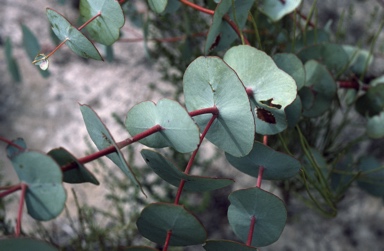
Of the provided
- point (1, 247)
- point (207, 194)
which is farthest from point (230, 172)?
point (1, 247)

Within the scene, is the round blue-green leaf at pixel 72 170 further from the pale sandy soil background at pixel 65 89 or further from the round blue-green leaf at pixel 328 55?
the pale sandy soil background at pixel 65 89

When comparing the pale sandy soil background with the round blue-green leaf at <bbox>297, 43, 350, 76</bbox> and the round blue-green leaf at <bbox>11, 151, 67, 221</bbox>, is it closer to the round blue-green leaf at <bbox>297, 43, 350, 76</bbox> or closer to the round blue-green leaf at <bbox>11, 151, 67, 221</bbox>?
the round blue-green leaf at <bbox>297, 43, 350, 76</bbox>

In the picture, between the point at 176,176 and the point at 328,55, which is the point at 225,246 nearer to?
the point at 176,176

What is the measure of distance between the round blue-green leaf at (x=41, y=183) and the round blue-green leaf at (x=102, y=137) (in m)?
0.05

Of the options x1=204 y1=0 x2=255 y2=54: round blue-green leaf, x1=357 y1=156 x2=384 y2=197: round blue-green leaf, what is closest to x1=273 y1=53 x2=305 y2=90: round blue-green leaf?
x1=204 y1=0 x2=255 y2=54: round blue-green leaf

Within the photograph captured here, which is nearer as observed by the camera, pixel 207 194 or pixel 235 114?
pixel 235 114

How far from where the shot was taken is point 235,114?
1.52ft

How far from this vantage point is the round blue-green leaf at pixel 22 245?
14.5 inches

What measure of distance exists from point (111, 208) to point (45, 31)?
0.59m

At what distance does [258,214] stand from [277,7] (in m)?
0.29

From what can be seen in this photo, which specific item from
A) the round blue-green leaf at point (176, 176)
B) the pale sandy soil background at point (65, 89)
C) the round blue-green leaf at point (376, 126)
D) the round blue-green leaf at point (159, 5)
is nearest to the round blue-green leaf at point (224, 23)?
the round blue-green leaf at point (159, 5)

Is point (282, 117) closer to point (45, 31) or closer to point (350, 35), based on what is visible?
point (350, 35)

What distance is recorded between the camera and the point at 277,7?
66cm

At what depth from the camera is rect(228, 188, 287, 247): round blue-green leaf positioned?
0.48 metres
